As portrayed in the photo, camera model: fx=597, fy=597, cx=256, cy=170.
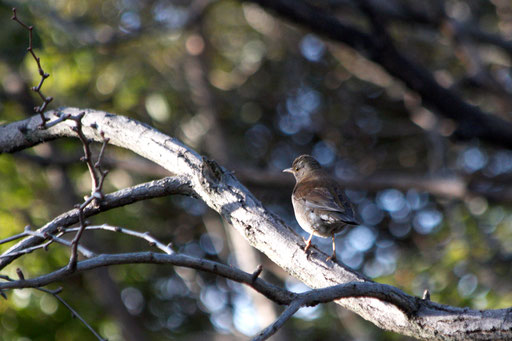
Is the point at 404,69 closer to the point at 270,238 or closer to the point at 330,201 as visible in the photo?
the point at 330,201

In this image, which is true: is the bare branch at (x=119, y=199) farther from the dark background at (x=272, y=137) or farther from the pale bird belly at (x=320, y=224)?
the dark background at (x=272, y=137)

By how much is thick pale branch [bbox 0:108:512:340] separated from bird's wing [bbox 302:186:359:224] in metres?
1.44

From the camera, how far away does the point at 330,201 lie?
485 centimetres

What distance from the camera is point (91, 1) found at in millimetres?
11117

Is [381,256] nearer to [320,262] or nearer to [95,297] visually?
[95,297]

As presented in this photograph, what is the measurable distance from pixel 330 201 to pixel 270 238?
1.83 meters

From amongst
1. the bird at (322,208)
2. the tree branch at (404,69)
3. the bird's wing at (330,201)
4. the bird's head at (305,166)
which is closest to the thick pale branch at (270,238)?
the bird at (322,208)

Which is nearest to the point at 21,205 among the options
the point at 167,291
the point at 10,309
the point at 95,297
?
the point at 10,309

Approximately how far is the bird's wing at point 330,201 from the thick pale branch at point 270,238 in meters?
1.44

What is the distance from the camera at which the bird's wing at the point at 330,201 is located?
4.68 metres

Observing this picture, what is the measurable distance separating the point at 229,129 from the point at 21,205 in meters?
4.50

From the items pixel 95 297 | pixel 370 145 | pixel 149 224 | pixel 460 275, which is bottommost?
pixel 460 275

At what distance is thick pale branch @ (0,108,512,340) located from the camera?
2703 millimetres

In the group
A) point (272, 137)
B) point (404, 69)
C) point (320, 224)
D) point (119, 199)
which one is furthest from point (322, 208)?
point (272, 137)
